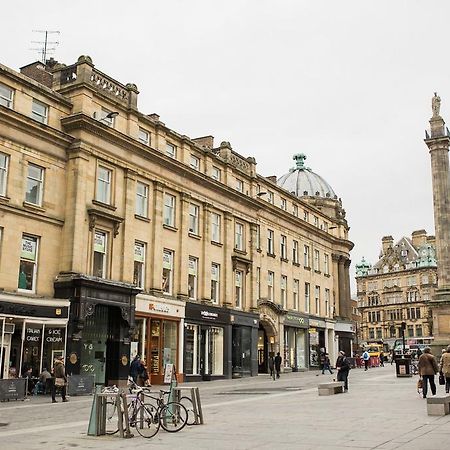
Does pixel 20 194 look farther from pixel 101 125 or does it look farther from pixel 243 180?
pixel 243 180

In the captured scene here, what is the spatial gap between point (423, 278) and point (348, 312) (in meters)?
67.6

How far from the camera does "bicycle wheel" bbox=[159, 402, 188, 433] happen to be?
46.4ft

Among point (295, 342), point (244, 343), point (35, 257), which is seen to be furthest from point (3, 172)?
point (295, 342)

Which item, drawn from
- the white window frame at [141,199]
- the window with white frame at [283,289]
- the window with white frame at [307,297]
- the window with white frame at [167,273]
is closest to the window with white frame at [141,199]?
the white window frame at [141,199]

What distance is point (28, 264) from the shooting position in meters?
28.6

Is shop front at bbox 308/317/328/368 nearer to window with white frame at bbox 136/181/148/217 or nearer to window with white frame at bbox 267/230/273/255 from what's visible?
window with white frame at bbox 267/230/273/255

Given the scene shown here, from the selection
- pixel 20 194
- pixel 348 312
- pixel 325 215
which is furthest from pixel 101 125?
pixel 348 312

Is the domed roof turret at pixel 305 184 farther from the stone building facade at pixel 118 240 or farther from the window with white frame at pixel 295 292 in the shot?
the stone building facade at pixel 118 240

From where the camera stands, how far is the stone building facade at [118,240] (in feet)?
92.3

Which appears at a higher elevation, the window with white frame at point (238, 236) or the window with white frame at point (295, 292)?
the window with white frame at point (238, 236)

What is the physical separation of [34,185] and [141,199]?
732 centimetres

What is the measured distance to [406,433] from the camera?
12945mm

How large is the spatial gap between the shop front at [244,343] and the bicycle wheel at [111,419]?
25.6m

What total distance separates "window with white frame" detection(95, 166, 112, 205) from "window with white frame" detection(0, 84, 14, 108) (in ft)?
19.5
